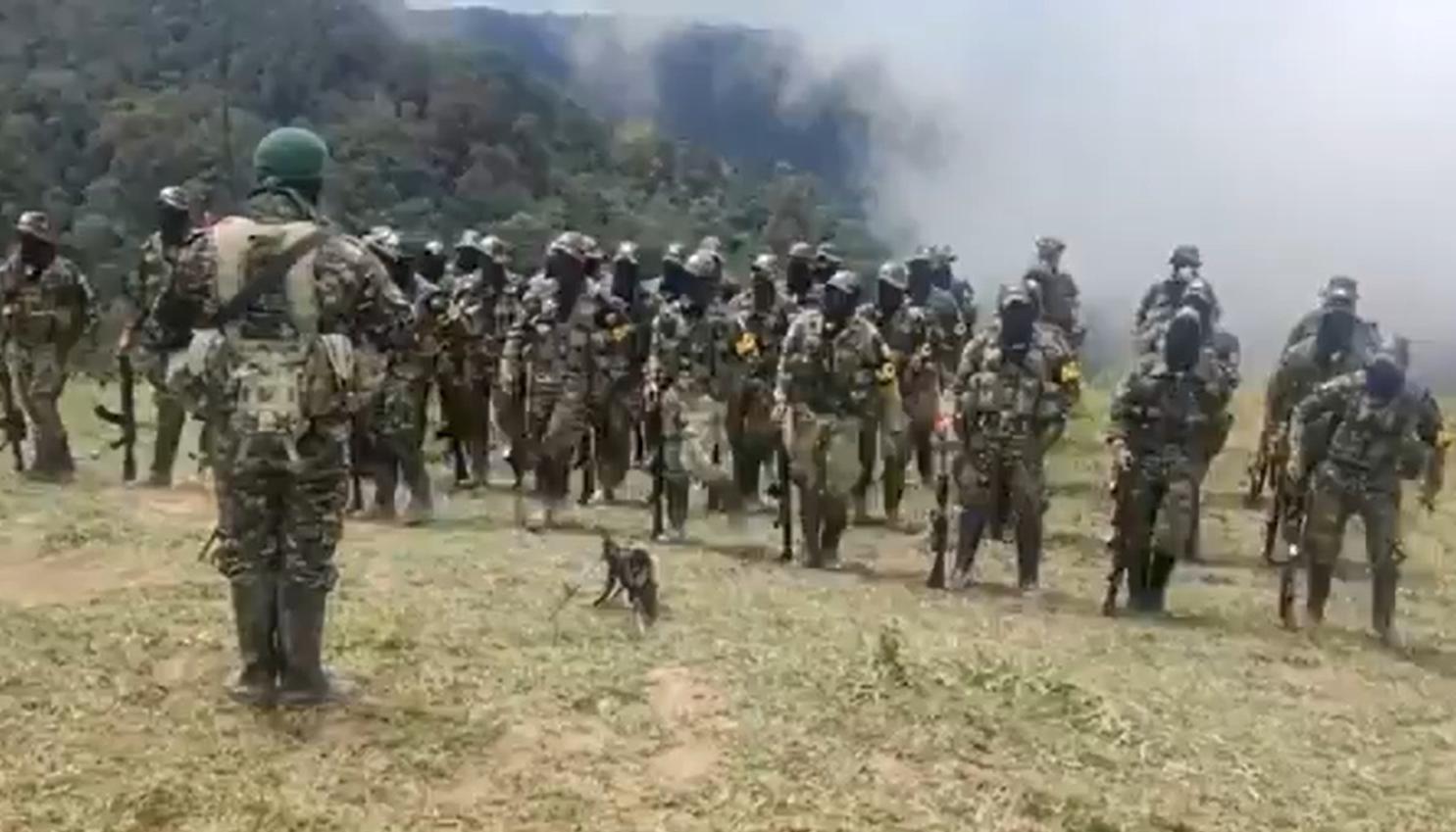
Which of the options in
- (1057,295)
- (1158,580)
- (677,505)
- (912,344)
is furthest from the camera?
(1057,295)

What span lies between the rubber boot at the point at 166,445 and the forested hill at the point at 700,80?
3202 cm

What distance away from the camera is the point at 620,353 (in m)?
14.5

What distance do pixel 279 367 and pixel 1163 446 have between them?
20.7 ft

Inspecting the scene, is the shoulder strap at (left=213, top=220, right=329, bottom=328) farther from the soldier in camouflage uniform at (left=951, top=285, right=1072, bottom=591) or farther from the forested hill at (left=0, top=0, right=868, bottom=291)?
the forested hill at (left=0, top=0, right=868, bottom=291)

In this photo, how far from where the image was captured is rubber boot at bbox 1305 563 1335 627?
11867mm

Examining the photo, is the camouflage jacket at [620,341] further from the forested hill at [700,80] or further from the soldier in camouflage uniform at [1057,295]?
the forested hill at [700,80]

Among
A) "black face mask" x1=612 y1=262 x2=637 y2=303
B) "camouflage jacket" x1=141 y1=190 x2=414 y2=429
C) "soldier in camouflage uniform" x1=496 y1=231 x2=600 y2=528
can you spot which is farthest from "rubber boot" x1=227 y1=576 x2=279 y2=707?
"black face mask" x1=612 y1=262 x2=637 y2=303

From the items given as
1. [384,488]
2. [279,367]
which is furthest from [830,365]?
[279,367]

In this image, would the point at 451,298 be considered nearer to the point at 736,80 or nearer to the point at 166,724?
the point at 166,724

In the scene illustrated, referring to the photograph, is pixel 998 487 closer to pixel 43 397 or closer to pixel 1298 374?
pixel 1298 374

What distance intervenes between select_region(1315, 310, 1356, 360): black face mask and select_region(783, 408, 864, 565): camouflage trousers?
3.79 m

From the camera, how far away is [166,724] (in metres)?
7.65

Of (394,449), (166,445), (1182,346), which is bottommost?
(166,445)

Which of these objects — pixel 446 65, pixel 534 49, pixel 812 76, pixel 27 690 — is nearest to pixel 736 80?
pixel 812 76
